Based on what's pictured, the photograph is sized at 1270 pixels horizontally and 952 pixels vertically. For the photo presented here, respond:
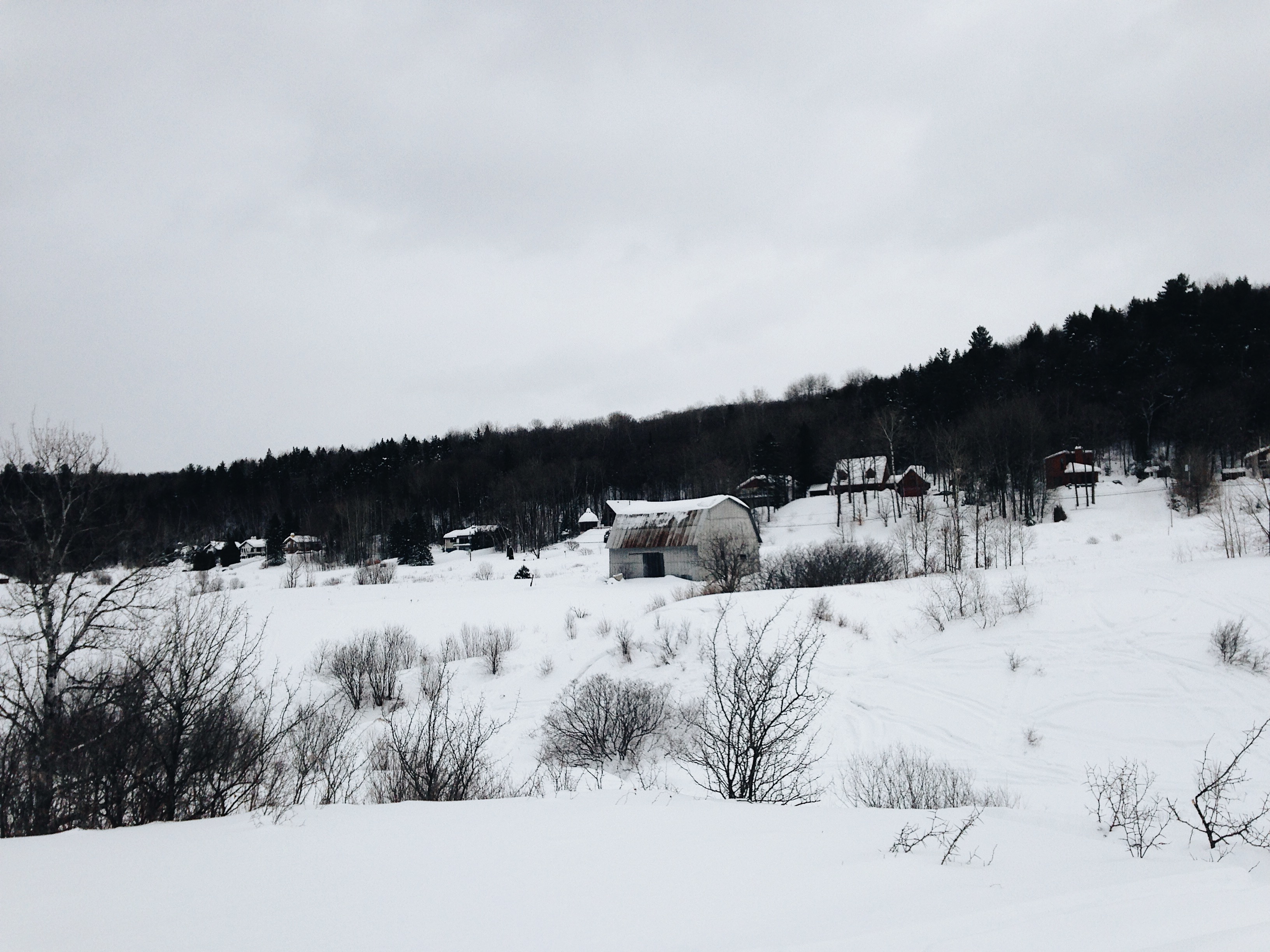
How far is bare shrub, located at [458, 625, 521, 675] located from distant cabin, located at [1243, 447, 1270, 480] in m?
41.2

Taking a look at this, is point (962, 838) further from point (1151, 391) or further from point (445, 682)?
point (1151, 391)

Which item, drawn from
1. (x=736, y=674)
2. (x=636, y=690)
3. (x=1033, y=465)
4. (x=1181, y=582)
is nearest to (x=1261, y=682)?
(x=1181, y=582)

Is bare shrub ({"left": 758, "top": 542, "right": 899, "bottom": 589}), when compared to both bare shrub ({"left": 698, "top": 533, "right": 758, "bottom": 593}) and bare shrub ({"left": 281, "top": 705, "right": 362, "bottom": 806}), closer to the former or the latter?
bare shrub ({"left": 698, "top": 533, "right": 758, "bottom": 593})

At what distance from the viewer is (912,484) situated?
58406mm

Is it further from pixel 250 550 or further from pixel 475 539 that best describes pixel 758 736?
pixel 250 550

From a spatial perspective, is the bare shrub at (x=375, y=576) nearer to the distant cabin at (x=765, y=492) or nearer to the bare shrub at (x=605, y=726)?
the bare shrub at (x=605, y=726)

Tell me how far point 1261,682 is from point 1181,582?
6.05 metres

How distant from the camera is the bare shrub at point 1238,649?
14.9 m

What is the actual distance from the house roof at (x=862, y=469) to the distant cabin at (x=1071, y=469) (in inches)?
519

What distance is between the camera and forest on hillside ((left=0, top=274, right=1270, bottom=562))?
170ft

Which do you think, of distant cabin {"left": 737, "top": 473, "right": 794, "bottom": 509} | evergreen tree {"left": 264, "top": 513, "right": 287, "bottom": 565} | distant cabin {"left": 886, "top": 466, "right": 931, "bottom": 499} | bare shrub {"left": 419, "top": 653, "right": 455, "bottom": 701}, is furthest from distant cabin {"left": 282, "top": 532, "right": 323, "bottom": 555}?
distant cabin {"left": 886, "top": 466, "right": 931, "bottom": 499}

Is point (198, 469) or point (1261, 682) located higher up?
point (198, 469)

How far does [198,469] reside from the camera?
399 feet

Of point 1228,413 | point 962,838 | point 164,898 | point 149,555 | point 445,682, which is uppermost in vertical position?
point 1228,413
